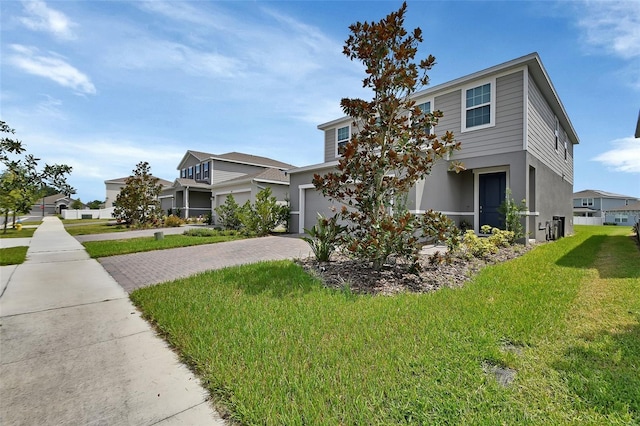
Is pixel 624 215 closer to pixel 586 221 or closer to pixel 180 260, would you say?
pixel 586 221

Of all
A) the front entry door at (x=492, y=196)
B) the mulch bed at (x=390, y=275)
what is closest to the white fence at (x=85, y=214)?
the mulch bed at (x=390, y=275)

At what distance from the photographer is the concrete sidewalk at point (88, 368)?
1954 mm

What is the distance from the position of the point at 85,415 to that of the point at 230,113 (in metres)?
12.5

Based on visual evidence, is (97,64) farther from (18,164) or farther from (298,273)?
(18,164)

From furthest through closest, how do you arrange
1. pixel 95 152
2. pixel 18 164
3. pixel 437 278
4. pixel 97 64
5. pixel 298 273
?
1. pixel 95 152
2. pixel 18 164
3. pixel 97 64
4. pixel 298 273
5. pixel 437 278

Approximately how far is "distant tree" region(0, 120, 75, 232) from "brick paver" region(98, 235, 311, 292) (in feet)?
38.3

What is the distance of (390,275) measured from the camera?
17.2ft

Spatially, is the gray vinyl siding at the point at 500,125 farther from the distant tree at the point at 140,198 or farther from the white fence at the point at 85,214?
the white fence at the point at 85,214

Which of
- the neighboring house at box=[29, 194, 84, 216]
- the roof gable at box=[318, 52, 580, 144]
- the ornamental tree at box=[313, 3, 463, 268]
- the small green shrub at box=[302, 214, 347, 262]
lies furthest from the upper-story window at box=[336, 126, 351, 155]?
the neighboring house at box=[29, 194, 84, 216]

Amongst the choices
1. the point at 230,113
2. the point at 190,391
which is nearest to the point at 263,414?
the point at 190,391

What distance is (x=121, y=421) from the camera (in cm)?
188

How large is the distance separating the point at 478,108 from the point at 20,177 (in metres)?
23.7

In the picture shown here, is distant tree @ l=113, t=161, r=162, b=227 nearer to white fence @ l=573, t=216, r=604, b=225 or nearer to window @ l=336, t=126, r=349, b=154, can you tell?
window @ l=336, t=126, r=349, b=154

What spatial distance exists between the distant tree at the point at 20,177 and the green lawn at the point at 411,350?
1579 cm
